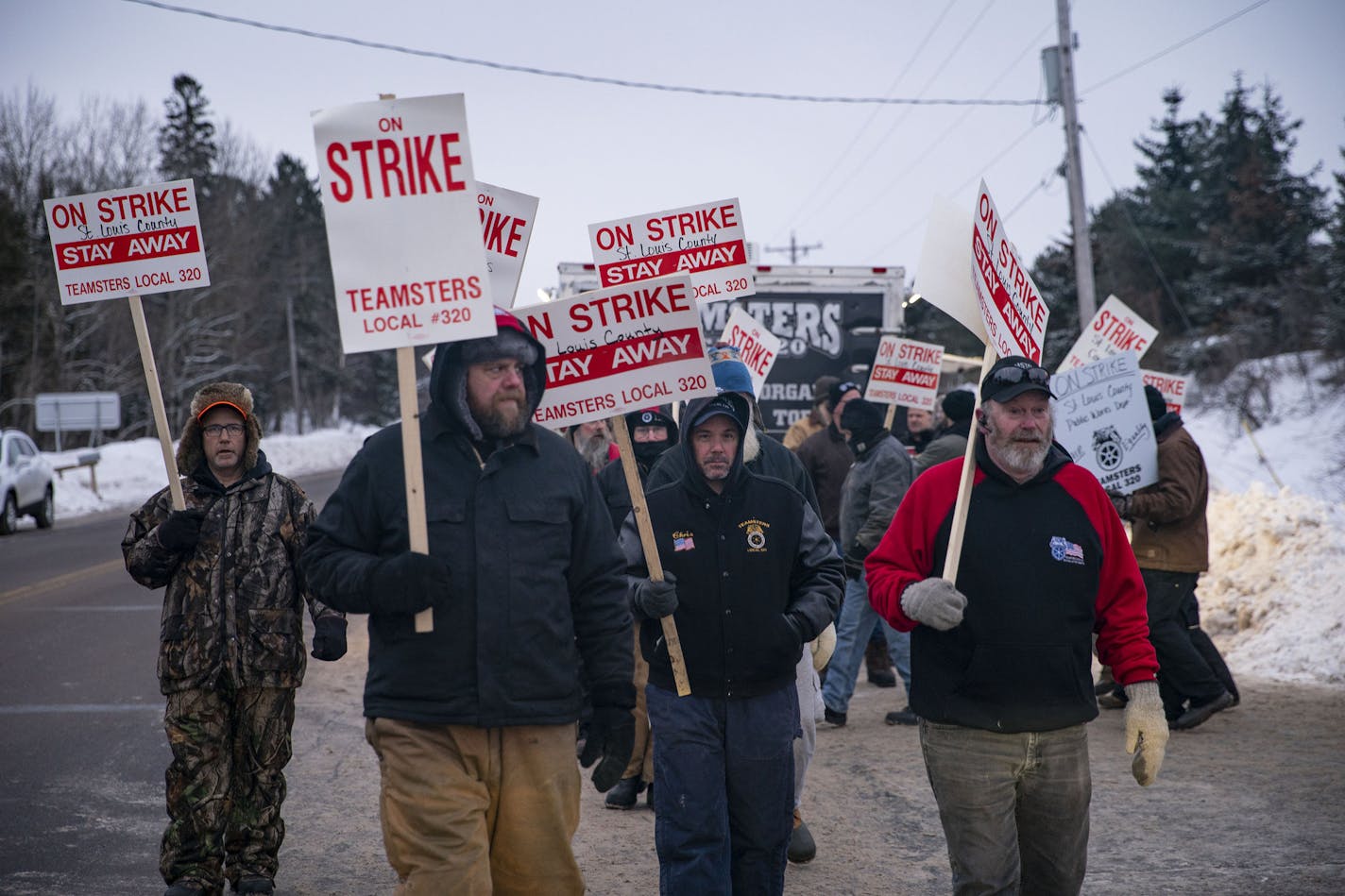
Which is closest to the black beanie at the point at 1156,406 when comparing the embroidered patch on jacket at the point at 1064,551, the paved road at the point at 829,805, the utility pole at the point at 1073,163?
the paved road at the point at 829,805

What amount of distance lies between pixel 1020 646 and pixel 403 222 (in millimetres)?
2341

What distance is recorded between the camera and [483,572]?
368 cm

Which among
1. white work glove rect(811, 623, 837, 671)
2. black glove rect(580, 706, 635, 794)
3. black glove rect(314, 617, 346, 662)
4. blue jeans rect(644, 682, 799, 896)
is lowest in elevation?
blue jeans rect(644, 682, 799, 896)

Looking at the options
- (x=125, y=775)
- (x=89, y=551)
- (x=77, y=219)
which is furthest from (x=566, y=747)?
(x=89, y=551)

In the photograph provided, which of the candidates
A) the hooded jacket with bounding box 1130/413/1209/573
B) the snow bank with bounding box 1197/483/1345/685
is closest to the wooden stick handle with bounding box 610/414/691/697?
→ the hooded jacket with bounding box 1130/413/1209/573

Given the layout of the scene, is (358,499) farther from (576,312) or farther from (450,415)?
(576,312)

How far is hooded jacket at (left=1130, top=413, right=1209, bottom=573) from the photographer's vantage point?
7992 millimetres

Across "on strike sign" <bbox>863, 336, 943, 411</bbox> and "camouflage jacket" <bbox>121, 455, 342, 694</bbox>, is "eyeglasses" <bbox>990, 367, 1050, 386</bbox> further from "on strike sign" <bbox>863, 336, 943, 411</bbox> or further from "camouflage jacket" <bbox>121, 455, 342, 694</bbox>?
"on strike sign" <bbox>863, 336, 943, 411</bbox>

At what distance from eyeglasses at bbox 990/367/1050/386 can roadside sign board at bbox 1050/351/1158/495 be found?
4024mm

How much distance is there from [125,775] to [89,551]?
12.9 meters

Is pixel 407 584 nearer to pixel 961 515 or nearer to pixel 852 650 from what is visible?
pixel 961 515

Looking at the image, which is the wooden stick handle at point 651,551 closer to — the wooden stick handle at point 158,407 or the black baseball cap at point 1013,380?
the black baseball cap at point 1013,380

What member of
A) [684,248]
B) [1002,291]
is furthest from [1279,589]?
→ [1002,291]

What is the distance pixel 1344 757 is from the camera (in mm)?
7195
